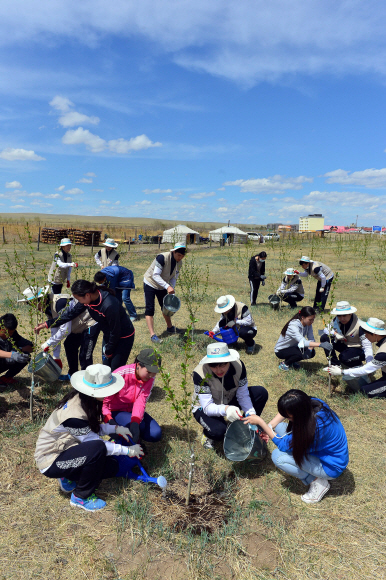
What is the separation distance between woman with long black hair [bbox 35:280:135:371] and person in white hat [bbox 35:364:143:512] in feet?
3.45

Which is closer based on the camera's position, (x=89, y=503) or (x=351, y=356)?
(x=89, y=503)

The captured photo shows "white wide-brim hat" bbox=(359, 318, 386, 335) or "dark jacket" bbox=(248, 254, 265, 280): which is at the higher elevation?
"dark jacket" bbox=(248, 254, 265, 280)

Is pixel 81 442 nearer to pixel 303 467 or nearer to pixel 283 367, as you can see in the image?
pixel 303 467

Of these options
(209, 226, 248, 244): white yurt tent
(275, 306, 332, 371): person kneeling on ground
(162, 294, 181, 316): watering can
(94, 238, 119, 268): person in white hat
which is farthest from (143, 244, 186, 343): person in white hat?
(209, 226, 248, 244): white yurt tent

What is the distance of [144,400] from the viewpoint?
125 inches

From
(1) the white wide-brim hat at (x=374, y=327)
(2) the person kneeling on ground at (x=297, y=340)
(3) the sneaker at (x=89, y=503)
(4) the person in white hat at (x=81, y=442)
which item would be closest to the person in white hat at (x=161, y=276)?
(2) the person kneeling on ground at (x=297, y=340)

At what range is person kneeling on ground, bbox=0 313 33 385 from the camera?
3738mm

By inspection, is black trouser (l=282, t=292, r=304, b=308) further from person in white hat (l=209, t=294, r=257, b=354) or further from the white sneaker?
the white sneaker

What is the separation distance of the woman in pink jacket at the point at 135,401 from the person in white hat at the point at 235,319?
200 cm

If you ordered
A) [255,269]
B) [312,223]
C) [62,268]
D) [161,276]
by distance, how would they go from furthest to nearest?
[312,223]
[255,269]
[62,268]
[161,276]

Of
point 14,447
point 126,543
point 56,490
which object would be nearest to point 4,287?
point 14,447

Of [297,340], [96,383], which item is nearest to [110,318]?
[96,383]

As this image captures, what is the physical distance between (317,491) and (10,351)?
11.2 ft

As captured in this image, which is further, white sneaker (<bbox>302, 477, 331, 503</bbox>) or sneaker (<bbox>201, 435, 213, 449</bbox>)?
sneaker (<bbox>201, 435, 213, 449</bbox>)
